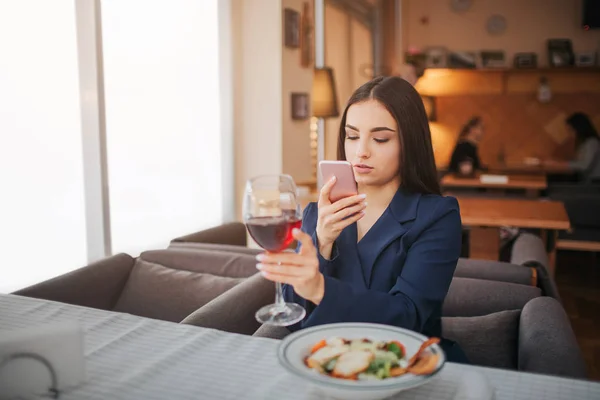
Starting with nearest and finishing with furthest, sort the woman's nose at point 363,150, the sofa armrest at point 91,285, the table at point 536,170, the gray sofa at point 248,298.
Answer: the woman's nose at point 363,150
the gray sofa at point 248,298
the sofa armrest at point 91,285
the table at point 536,170

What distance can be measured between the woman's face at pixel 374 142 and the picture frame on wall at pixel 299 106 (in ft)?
9.07

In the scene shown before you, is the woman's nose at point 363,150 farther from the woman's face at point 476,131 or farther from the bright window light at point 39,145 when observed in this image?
the woman's face at point 476,131

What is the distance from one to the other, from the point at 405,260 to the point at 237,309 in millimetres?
710

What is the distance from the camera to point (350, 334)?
992mm

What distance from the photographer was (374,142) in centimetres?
146

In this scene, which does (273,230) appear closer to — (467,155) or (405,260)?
(405,260)

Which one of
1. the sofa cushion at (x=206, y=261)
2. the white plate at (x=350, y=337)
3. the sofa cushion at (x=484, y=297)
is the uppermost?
the white plate at (x=350, y=337)

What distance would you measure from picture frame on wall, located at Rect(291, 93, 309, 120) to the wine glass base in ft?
10.6

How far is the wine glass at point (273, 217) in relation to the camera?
1020 millimetres

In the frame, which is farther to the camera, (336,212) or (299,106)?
(299,106)

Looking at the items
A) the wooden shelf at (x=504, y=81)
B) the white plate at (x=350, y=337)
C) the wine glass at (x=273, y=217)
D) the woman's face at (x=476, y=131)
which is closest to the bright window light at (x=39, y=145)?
the wine glass at (x=273, y=217)

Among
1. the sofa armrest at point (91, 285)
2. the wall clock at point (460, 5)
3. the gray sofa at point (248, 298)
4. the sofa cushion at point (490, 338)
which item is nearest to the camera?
the gray sofa at point (248, 298)

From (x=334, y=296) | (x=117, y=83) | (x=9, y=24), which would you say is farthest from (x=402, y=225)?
(x=117, y=83)

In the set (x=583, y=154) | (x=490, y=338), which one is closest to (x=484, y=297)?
(x=490, y=338)
